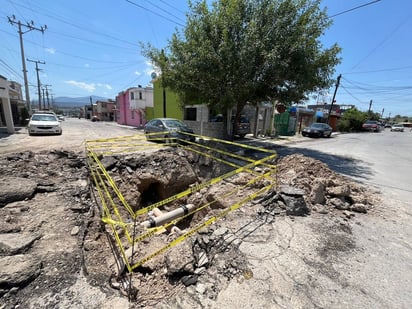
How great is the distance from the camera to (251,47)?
7832mm

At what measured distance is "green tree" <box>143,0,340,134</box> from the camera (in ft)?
26.5

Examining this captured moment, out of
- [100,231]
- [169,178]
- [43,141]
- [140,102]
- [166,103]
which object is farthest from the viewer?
[140,102]

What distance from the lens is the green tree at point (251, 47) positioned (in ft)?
26.5

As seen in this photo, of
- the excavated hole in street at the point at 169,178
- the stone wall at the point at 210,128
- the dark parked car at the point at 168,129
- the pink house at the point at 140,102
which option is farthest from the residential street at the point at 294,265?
the pink house at the point at 140,102

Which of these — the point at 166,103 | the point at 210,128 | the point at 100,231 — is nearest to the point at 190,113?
the point at 210,128

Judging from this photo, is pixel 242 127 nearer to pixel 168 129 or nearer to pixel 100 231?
pixel 168 129

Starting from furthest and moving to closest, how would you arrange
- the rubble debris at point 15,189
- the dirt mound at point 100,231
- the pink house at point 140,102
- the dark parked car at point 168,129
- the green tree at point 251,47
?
the pink house at point 140,102 < the dark parked car at point 168,129 < the green tree at point 251,47 < the rubble debris at point 15,189 < the dirt mound at point 100,231

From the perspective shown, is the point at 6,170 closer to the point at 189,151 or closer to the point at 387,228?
the point at 189,151

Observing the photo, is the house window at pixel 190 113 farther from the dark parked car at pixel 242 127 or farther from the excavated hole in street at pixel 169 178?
the excavated hole in street at pixel 169 178

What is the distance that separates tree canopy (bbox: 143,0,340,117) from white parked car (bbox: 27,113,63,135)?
398 inches

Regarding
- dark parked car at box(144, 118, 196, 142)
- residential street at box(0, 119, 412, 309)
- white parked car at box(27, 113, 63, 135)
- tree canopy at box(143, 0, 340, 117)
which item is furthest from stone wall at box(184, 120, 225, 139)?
residential street at box(0, 119, 412, 309)

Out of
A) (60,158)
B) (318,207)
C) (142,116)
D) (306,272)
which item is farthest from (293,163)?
(142,116)

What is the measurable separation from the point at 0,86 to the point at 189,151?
13771mm

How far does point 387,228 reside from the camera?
11.3ft
